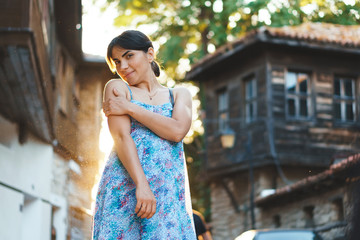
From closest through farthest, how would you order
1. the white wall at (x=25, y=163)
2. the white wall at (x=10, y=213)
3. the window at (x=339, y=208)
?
the white wall at (x=10, y=213), the white wall at (x=25, y=163), the window at (x=339, y=208)

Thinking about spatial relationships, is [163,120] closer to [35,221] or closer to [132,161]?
[132,161]

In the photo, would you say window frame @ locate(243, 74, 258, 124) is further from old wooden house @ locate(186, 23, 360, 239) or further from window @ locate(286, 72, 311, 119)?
window @ locate(286, 72, 311, 119)

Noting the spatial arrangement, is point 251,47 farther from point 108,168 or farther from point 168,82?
point 108,168

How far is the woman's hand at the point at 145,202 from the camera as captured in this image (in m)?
3.06

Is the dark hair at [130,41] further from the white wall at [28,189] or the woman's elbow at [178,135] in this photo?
the white wall at [28,189]

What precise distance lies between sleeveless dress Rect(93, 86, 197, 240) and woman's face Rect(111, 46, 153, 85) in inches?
5.9

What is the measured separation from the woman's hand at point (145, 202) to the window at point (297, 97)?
1862 centimetres

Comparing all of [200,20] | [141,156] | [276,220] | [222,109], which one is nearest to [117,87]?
[141,156]

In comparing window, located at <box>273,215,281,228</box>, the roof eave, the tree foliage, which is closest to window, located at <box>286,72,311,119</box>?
the roof eave

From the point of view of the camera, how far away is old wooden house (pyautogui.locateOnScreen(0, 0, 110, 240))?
384 inches

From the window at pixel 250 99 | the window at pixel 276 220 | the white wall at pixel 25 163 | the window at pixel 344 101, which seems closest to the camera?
the white wall at pixel 25 163

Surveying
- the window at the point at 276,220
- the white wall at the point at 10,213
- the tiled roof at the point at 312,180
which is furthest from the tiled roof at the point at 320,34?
the white wall at the point at 10,213

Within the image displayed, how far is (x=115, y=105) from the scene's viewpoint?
10.7 ft

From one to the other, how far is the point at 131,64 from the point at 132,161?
0.52m
